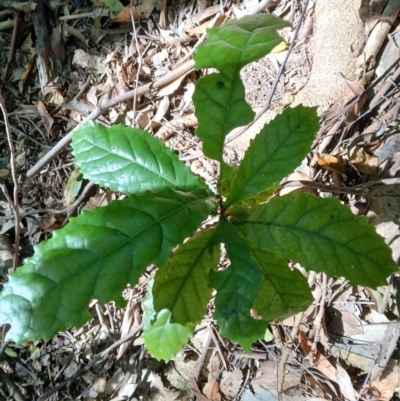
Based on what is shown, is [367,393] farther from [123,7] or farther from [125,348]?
[123,7]

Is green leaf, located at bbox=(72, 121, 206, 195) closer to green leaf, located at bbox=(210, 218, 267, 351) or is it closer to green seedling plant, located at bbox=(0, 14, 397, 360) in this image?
green seedling plant, located at bbox=(0, 14, 397, 360)

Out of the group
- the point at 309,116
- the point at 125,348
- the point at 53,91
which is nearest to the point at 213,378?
the point at 125,348

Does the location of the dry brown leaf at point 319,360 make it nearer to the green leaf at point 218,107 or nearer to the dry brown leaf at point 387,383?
the dry brown leaf at point 387,383

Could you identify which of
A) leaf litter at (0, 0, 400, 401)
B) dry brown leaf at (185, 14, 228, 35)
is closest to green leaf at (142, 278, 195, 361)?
leaf litter at (0, 0, 400, 401)

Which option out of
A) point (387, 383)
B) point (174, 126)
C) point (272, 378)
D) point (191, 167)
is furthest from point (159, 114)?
point (387, 383)

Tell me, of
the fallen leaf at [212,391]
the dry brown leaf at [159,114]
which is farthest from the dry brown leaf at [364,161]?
the fallen leaf at [212,391]

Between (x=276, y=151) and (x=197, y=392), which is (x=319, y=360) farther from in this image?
(x=276, y=151)
